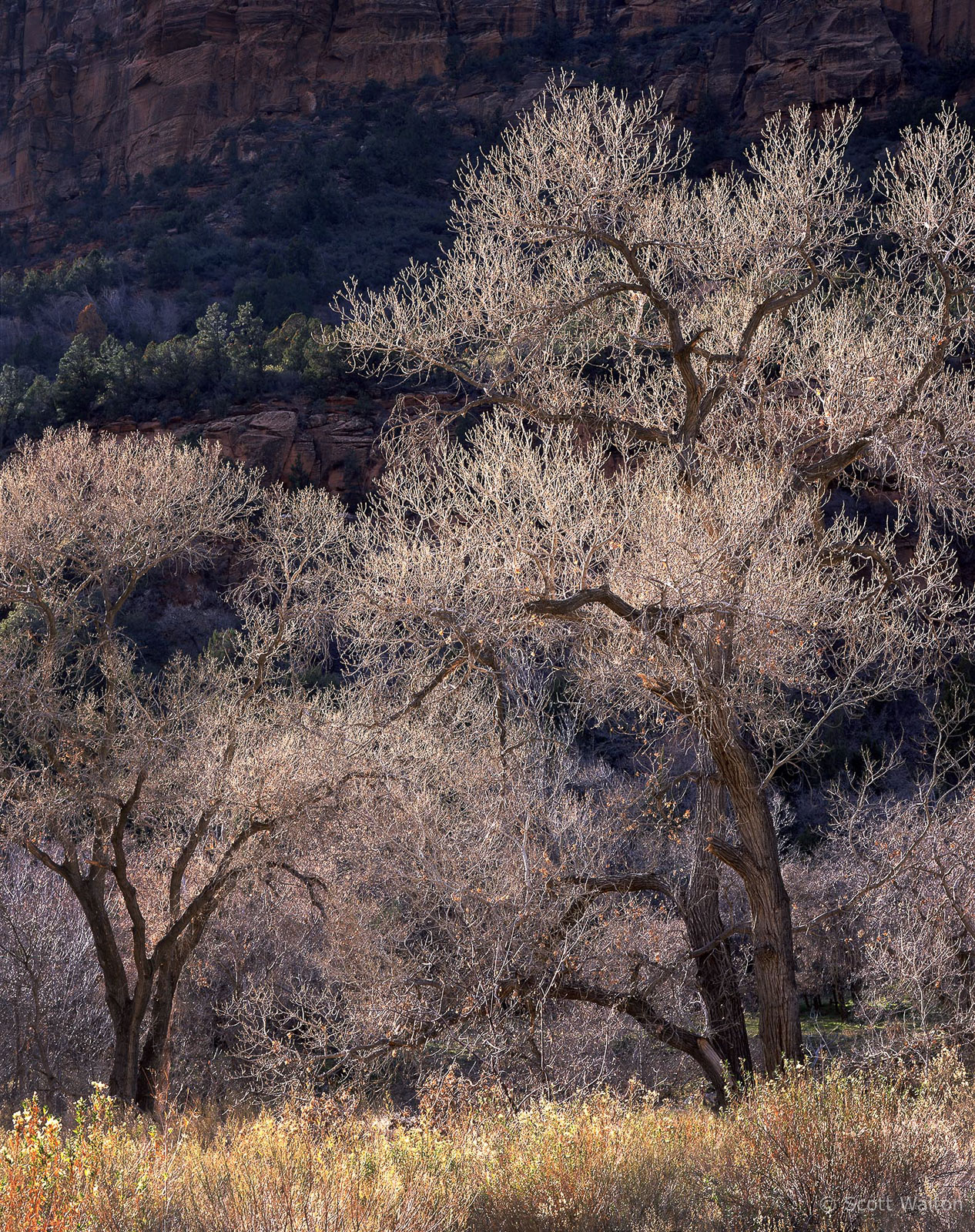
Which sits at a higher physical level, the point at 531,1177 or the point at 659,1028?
the point at 531,1177

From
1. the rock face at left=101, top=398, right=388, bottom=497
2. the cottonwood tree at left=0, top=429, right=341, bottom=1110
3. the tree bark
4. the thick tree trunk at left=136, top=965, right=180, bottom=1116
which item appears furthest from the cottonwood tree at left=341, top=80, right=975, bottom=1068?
the rock face at left=101, top=398, right=388, bottom=497

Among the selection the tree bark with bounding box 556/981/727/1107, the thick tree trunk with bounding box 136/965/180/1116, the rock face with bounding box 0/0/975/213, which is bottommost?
the thick tree trunk with bounding box 136/965/180/1116

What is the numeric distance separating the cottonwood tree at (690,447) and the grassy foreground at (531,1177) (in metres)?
2.73

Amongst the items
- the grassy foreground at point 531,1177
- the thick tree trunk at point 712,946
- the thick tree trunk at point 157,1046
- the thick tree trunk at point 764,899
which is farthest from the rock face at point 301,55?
the grassy foreground at point 531,1177

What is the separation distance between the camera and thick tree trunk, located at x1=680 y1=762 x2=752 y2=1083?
7.97 metres

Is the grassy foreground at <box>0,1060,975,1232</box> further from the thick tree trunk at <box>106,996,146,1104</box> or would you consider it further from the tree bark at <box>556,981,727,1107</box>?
the thick tree trunk at <box>106,996,146,1104</box>

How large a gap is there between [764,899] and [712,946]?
74 cm

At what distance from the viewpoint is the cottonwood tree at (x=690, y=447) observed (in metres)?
6.90

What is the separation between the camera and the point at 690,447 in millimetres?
7867

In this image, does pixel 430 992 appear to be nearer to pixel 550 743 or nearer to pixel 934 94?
pixel 550 743

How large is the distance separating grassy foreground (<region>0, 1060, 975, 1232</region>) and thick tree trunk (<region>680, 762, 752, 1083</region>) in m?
2.92

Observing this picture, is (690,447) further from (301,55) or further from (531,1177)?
(301,55)

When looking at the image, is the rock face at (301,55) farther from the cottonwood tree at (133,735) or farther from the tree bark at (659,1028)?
the tree bark at (659,1028)

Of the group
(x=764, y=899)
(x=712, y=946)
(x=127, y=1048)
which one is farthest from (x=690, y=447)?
(x=127, y=1048)
